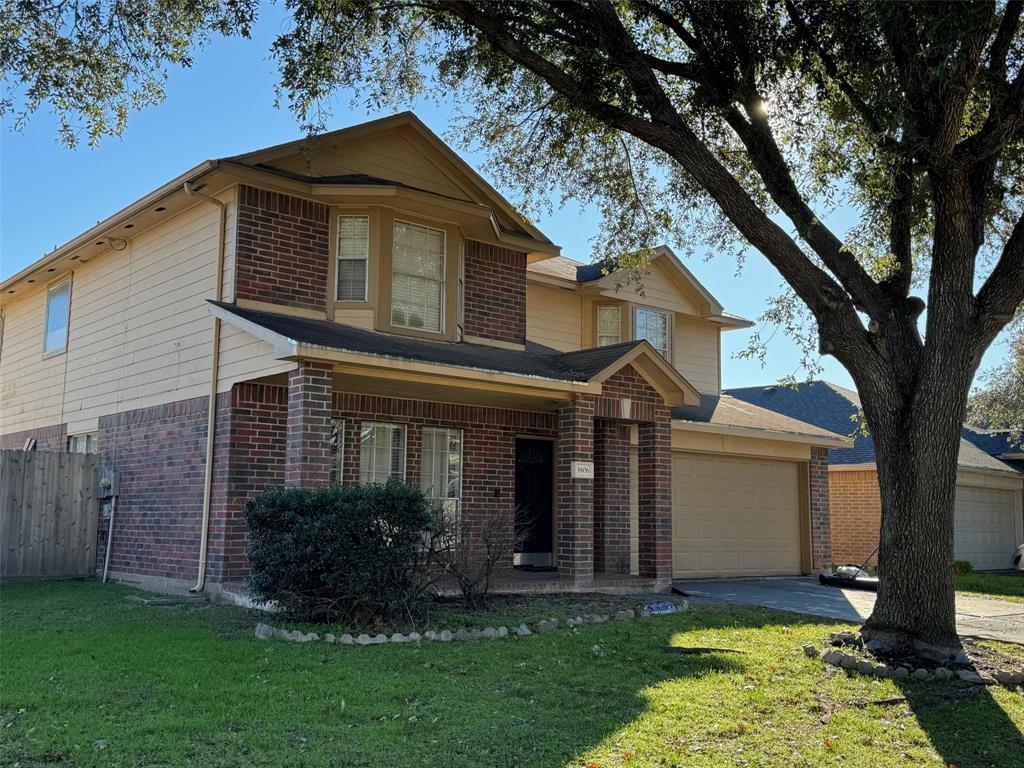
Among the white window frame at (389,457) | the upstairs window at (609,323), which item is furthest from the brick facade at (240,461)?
A: the upstairs window at (609,323)

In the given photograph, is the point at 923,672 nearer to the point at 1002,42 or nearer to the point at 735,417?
the point at 1002,42

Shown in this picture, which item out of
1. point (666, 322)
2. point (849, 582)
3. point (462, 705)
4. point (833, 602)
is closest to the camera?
point (462, 705)

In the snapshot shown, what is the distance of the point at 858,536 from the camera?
856 inches

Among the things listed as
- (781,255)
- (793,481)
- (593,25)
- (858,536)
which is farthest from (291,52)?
(858,536)

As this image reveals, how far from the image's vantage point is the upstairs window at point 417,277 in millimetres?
12984

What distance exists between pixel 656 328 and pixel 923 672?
11.7m

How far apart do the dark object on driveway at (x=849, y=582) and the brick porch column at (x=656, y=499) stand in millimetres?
4126

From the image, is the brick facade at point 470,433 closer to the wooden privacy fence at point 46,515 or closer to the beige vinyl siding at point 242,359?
the beige vinyl siding at point 242,359

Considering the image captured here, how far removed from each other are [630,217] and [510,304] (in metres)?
2.48

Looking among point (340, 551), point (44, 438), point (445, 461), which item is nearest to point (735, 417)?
point (445, 461)

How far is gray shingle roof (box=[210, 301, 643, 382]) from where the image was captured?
1077 cm

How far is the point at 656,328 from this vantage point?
744 inches

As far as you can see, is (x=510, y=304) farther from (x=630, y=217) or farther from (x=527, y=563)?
(x=527, y=563)

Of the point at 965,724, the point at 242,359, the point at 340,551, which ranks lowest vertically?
the point at 965,724
